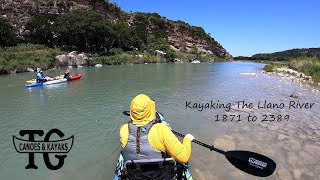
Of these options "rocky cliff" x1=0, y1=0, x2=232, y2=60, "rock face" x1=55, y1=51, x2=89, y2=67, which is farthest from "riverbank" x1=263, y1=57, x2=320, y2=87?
"rocky cliff" x1=0, y1=0, x2=232, y2=60

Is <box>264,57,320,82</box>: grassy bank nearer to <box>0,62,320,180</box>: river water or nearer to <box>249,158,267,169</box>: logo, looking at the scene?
<box>0,62,320,180</box>: river water

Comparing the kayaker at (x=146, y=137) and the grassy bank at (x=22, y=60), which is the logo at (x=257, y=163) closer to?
the kayaker at (x=146, y=137)

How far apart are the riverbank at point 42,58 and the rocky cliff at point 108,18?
979 centimetres

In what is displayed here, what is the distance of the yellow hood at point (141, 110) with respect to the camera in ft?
12.5

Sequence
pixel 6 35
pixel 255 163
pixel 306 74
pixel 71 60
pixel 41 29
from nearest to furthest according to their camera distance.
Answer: pixel 255 163
pixel 306 74
pixel 71 60
pixel 6 35
pixel 41 29

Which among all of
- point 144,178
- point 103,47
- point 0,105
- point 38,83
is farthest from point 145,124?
point 103,47

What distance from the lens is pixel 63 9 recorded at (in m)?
63.8

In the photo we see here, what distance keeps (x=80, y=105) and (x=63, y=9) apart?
56122mm

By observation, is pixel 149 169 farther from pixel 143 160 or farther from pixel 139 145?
pixel 139 145

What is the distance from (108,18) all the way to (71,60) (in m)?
32.7

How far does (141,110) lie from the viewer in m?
3.81

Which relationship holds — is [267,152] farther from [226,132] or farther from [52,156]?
[52,156]

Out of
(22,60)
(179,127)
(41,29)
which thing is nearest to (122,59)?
(41,29)

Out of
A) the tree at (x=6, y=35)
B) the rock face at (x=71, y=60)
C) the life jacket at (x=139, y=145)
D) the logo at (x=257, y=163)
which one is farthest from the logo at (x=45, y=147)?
the tree at (x=6, y=35)
